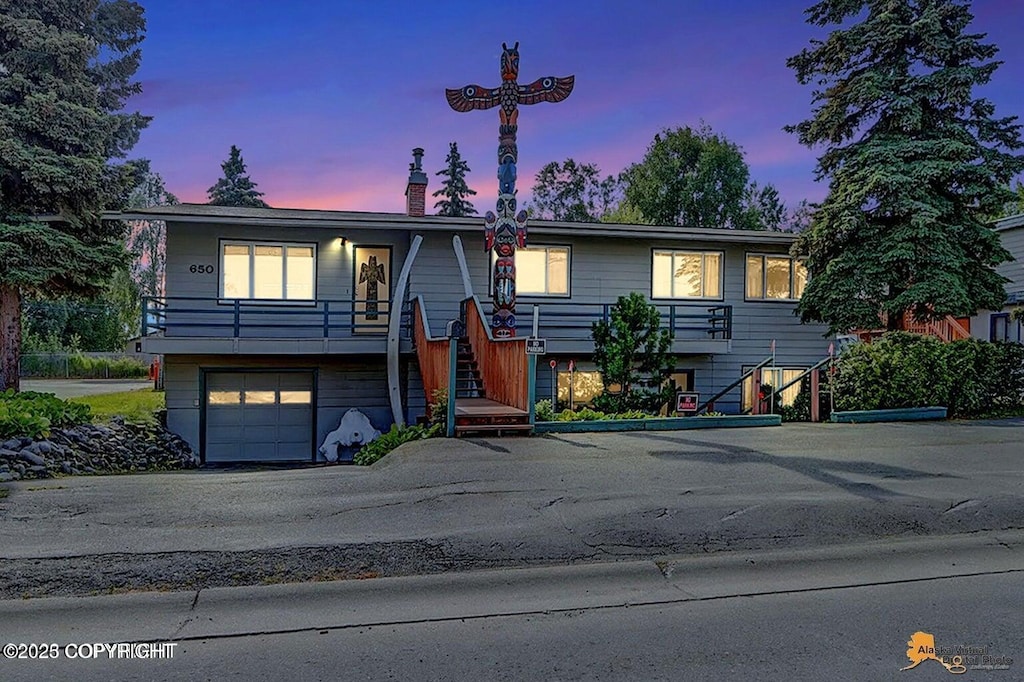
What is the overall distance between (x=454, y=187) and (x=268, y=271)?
46.7 m

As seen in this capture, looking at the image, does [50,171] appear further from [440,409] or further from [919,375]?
[919,375]

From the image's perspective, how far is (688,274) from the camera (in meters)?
19.2

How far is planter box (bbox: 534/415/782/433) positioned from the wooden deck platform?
1.67 feet

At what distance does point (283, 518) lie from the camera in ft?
22.1

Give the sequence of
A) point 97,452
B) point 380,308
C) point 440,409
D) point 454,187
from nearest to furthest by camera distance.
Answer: point 440,409 < point 97,452 < point 380,308 < point 454,187

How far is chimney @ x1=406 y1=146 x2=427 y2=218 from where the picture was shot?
61.6 feet

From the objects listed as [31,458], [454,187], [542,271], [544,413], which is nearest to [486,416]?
[544,413]

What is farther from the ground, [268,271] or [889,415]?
[268,271]

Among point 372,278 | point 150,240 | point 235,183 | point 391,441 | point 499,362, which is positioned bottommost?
point 391,441

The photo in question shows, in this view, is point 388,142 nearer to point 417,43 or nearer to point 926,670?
point 417,43

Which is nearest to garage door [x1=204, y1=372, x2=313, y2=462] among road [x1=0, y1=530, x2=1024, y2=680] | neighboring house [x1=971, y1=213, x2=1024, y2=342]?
road [x1=0, y1=530, x2=1024, y2=680]

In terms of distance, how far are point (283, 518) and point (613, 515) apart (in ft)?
9.98

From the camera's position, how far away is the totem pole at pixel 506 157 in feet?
44.4

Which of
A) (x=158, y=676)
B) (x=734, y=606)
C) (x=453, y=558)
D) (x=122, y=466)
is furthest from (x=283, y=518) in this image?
(x=122, y=466)
